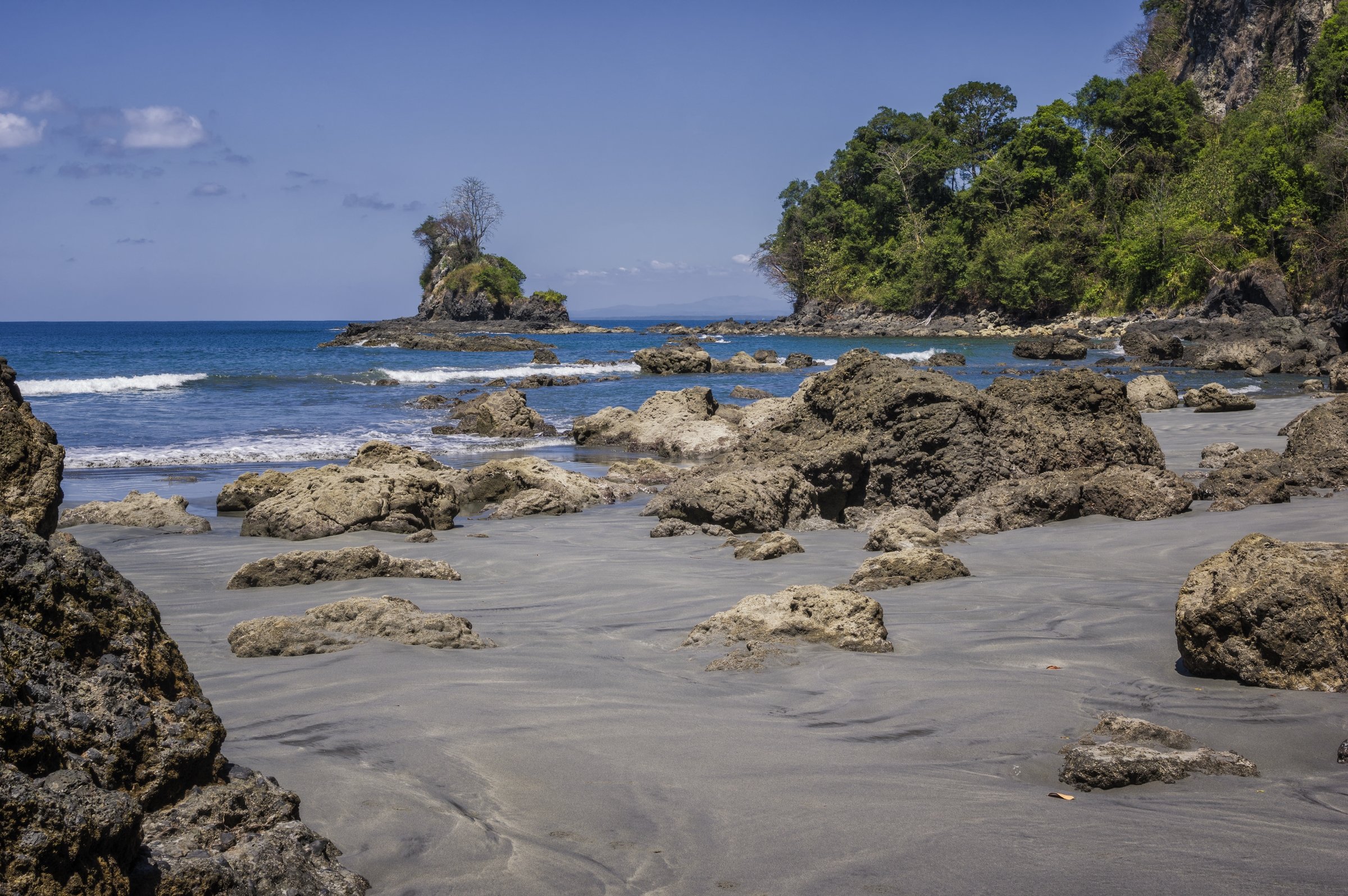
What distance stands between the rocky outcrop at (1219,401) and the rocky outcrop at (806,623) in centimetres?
1458

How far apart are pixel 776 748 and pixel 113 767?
5.93 ft

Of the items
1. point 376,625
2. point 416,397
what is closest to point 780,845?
point 376,625

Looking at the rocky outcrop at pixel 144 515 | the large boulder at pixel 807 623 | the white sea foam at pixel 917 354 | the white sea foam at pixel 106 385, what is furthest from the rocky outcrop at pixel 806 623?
the white sea foam at pixel 917 354

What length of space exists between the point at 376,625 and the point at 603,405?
20.0 meters

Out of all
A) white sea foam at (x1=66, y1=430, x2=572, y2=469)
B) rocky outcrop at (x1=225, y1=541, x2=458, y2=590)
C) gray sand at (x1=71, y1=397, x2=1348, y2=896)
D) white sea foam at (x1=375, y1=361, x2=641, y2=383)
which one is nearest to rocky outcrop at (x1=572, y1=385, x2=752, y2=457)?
white sea foam at (x1=66, y1=430, x2=572, y2=469)

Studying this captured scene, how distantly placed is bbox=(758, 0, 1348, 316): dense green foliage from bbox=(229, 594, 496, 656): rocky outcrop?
42553 mm

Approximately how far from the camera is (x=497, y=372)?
36.5 meters

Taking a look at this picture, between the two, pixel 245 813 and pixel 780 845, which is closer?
pixel 245 813

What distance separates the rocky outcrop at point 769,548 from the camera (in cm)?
637

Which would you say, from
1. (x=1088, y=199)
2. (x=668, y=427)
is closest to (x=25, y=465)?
(x=668, y=427)

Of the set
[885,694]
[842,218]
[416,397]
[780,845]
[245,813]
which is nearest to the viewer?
[245,813]

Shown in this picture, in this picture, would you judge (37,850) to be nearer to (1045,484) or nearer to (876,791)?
(876,791)

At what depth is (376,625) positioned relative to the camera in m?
4.19

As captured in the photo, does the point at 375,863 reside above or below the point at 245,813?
below
